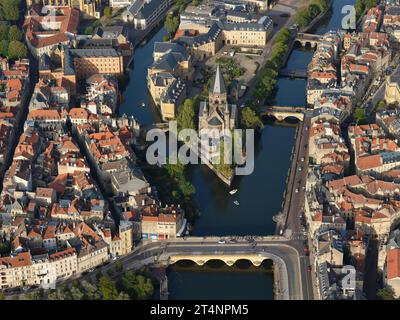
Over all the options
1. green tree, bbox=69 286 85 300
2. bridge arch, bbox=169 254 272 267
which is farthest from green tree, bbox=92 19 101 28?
green tree, bbox=69 286 85 300

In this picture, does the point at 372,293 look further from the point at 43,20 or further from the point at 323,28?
the point at 43,20

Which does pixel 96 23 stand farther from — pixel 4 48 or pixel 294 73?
pixel 294 73

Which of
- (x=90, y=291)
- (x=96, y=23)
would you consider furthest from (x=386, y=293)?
(x=96, y=23)

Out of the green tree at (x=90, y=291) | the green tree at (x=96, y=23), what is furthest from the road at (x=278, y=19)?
the green tree at (x=90, y=291)

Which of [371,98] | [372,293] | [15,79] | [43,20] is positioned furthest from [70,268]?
[43,20]

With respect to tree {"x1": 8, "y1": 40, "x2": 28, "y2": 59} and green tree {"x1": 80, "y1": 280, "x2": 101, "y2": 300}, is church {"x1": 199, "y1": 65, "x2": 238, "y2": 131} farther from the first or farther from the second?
tree {"x1": 8, "y1": 40, "x2": 28, "y2": 59}

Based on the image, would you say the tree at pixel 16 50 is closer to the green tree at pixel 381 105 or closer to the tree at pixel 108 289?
the green tree at pixel 381 105
